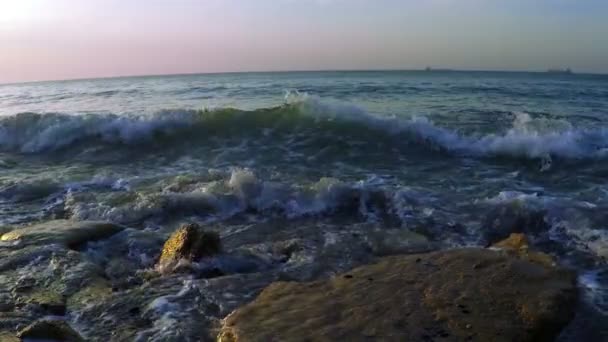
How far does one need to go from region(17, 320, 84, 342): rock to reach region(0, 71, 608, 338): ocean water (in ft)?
7.55

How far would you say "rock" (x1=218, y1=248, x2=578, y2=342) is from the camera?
11.2 ft

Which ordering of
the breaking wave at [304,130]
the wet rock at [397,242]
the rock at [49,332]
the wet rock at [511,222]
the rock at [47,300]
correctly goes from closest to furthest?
the rock at [49,332], the rock at [47,300], the wet rock at [397,242], the wet rock at [511,222], the breaking wave at [304,130]

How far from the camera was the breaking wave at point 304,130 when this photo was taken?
9.72m

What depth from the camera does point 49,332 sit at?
3.28m

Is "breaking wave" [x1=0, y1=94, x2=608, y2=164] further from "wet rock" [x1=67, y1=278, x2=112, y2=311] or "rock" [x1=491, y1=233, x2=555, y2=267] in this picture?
"wet rock" [x1=67, y1=278, x2=112, y2=311]

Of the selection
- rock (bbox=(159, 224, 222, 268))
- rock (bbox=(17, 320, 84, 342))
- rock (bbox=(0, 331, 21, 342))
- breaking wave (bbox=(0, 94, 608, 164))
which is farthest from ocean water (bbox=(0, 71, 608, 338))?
rock (bbox=(17, 320, 84, 342))

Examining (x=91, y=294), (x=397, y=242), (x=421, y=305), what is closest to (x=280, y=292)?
(x=421, y=305)

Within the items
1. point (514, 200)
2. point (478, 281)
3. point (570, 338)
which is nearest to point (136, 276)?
point (478, 281)

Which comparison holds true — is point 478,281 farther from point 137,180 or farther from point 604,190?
point 137,180

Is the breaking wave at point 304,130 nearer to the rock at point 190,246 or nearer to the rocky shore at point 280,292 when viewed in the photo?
the rocky shore at point 280,292

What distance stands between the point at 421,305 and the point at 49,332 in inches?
96.4

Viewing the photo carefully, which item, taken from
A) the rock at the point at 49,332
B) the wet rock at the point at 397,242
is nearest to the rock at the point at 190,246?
the rock at the point at 49,332

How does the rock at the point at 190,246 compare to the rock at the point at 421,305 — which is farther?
the rock at the point at 190,246

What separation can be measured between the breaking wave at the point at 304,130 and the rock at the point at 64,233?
626 cm
